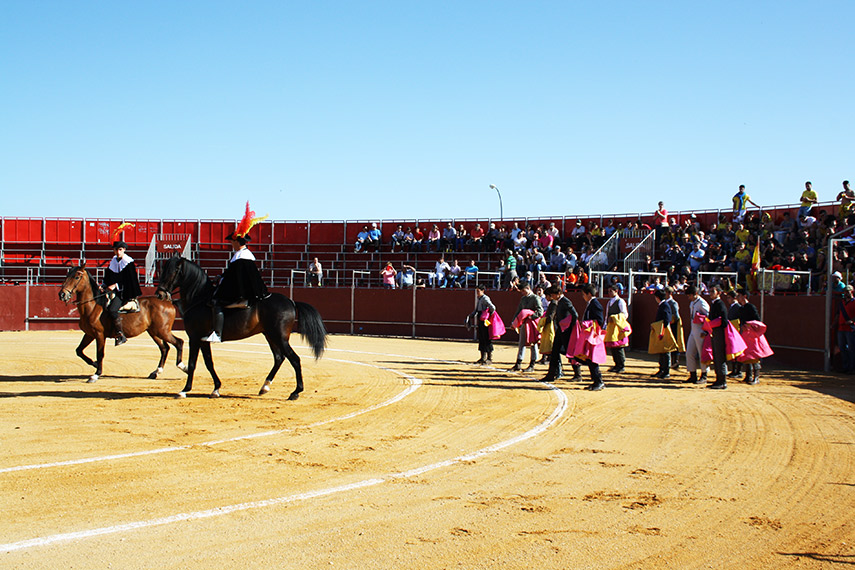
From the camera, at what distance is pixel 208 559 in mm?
5086

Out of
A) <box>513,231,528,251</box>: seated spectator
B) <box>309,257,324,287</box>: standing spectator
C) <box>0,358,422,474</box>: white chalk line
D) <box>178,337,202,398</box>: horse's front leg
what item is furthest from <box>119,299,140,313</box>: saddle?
<box>513,231,528,251</box>: seated spectator

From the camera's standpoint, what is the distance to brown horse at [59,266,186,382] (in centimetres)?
1441

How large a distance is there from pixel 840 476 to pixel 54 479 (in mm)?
7468

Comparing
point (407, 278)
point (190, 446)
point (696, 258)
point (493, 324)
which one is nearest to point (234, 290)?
point (190, 446)

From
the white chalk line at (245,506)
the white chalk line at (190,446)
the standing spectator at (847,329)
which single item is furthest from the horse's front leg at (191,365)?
the standing spectator at (847,329)

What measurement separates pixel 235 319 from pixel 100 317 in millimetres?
3369

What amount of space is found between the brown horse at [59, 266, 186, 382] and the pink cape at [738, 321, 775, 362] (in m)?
10.8

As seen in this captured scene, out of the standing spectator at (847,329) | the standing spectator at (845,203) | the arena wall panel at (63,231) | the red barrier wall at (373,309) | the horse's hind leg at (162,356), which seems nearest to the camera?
the horse's hind leg at (162,356)

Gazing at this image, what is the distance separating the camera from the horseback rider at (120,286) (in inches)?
580

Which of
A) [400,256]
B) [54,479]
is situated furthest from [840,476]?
[400,256]

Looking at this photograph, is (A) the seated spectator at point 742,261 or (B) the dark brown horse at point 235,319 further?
(A) the seated spectator at point 742,261

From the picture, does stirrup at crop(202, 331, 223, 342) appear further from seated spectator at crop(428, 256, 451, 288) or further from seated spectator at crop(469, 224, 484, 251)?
seated spectator at crop(469, 224, 484, 251)

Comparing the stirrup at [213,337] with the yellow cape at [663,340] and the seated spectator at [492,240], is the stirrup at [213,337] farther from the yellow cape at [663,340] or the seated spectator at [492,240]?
the seated spectator at [492,240]

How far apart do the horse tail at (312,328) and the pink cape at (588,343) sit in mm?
4705
